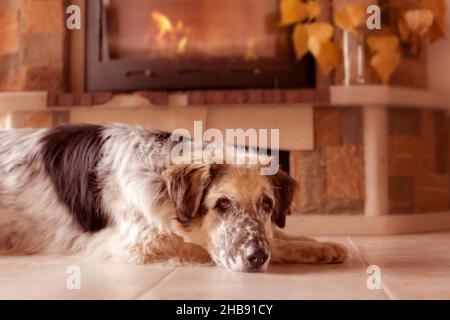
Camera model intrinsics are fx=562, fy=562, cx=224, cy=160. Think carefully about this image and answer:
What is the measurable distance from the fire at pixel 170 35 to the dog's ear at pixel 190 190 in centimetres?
178

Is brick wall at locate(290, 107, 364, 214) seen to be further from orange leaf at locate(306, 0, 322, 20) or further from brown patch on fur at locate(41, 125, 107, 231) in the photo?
brown patch on fur at locate(41, 125, 107, 231)

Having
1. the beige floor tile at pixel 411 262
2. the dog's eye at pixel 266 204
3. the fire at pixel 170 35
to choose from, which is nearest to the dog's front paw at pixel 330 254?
the beige floor tile at pixel 411 262

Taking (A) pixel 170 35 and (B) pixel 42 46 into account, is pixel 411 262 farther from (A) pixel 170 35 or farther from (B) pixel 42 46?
(B) pixel 42 46

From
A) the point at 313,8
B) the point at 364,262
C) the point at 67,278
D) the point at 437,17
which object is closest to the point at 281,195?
the point at 364,262

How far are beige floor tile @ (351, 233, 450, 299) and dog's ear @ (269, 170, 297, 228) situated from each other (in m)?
0.38

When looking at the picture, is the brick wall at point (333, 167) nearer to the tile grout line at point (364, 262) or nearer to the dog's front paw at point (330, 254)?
the tile grout line at point (364, 262)

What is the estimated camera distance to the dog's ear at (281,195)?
2062mm

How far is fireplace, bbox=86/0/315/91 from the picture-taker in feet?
11.5

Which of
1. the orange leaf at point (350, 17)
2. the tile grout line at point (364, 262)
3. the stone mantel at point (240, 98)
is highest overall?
the orange leaf at point (350, 17)

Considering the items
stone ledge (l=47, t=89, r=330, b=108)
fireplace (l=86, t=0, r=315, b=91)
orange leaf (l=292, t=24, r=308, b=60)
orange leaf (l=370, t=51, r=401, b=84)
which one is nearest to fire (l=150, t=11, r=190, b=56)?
fireplace (l=86, t=0, r=315, b=91)

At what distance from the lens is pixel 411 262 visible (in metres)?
2.11

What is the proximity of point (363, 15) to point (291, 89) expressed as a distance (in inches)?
23.3

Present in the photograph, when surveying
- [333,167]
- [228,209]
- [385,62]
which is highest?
[385,62]

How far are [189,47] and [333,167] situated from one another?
1205 mm
